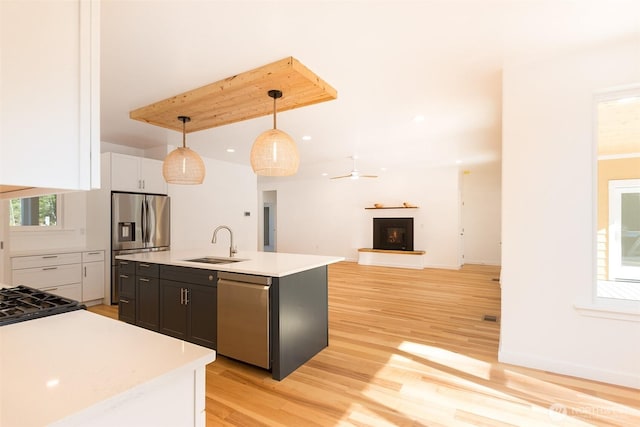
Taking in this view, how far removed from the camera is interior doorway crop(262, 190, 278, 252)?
11227 millimetres

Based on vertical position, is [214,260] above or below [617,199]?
below

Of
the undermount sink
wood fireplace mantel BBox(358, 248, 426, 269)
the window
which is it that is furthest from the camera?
wood fireplace mantel BBox(358, 248, 426, 269)

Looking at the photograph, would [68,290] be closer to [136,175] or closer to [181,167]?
[136,175]

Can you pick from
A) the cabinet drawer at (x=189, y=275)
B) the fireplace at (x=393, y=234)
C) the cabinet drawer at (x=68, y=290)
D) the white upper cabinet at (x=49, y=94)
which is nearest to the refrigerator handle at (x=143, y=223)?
the cabinet drawer at (x=68, y=290)

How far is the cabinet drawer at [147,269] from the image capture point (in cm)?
313

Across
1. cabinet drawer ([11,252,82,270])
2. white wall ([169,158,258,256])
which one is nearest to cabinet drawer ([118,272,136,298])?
cabinet drawer ([11,252,82,270])

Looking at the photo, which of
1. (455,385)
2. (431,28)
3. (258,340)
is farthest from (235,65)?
(455,385)

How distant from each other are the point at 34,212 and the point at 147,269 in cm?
246

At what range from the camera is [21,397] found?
74cm

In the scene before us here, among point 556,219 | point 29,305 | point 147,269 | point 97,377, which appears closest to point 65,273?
point 147,269

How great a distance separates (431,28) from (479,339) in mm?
2978

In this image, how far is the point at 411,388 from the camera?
230 cm

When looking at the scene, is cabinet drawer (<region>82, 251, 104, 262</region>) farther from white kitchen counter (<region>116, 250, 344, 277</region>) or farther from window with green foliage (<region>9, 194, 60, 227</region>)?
white kitchen counter (<region>116, 250, 344, 277</region>)

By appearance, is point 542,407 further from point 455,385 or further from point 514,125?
point 514,125
